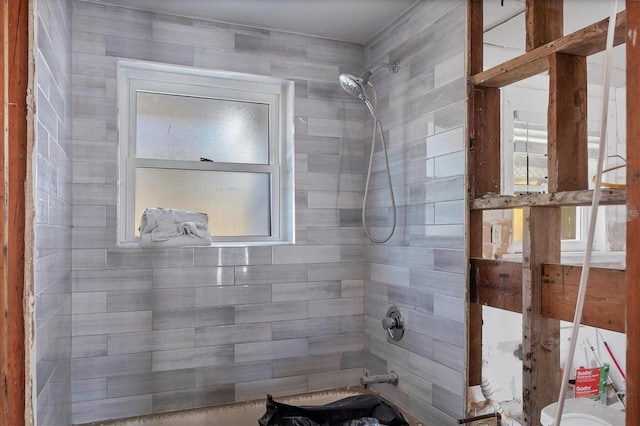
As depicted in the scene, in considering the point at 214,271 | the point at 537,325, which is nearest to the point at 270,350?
the point at 214,271

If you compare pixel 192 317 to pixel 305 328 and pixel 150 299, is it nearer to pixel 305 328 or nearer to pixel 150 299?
pixel 150 299

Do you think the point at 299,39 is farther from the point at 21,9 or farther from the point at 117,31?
the point at 21,9

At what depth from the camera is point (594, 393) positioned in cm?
195

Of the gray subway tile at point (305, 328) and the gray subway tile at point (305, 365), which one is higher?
the gray subway tile at point (305, 328)

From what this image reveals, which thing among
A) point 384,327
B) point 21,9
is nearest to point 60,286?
point 21,9

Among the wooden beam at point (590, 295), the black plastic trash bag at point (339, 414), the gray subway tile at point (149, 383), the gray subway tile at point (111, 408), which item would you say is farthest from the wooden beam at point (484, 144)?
the gray subway tile at point (111, 408)

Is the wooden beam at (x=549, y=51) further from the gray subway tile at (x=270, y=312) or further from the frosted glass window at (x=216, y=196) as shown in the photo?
the gray subway tile at (x=270, y=312)

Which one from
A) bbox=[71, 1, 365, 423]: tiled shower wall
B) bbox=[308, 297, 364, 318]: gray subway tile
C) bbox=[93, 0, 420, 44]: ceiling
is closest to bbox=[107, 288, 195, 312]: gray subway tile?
bbox=[71, 1, 365, 423]: tiled shower wall

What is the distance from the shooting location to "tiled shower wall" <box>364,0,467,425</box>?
80.7 inches

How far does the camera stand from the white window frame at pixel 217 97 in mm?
2502

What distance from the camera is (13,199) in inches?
48.8

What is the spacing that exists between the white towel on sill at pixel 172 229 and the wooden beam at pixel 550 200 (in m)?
1.43

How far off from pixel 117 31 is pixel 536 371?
98.7 inches

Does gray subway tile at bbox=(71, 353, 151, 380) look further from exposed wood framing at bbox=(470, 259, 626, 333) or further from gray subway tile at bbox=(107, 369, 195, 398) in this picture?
exposed wood framing at bbox=(470, 259, 626, 333)
